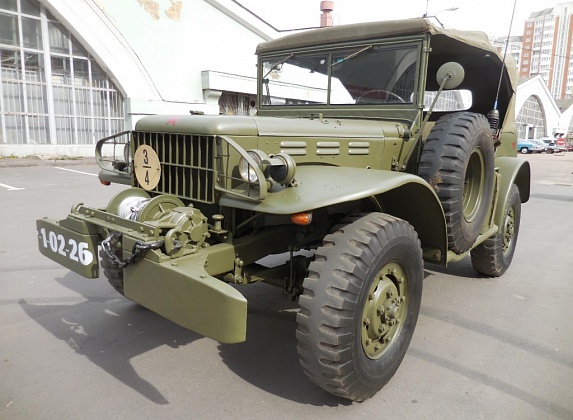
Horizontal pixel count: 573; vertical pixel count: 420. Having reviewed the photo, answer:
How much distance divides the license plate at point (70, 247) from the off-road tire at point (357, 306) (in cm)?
122

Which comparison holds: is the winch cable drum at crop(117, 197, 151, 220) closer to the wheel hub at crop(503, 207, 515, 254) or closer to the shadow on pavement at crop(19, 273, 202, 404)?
the shadow on pavement at crop(19, 273, 202, 404)

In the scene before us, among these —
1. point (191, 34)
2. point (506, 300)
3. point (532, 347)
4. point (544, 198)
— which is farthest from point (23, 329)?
point (191, 34)

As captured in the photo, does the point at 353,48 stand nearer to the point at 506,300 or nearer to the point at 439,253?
the point at 439,253

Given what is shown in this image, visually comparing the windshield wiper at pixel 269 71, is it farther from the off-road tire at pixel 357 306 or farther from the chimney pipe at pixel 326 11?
the chimney pipe at pixel 326 11

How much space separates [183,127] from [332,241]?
3.66 feet

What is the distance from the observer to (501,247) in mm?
4645

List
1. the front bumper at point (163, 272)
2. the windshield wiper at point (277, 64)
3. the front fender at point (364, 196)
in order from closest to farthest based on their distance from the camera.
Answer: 1. the front bumper at point (163, 272)
2. the front fender at point (364, 196)
3. the windshield wiper at point (277, 64)

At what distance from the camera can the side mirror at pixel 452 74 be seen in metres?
3.27

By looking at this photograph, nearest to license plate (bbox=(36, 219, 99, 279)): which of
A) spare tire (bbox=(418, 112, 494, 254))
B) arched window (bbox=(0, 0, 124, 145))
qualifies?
spare tire (bbox=(418, 112, 494, 254))

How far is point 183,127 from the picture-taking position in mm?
2777

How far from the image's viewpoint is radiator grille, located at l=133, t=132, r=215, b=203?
271cm

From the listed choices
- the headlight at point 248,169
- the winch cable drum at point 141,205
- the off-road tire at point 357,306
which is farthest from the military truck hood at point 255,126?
the off-road tire at point 357,306

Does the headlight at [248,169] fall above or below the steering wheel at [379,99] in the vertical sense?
below

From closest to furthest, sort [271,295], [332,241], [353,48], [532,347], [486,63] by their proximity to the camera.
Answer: [332,241]
[532,347]
[353,48]
[271,295]
[486,63]
